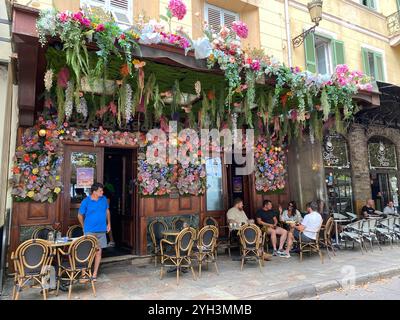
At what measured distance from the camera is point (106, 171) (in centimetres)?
959

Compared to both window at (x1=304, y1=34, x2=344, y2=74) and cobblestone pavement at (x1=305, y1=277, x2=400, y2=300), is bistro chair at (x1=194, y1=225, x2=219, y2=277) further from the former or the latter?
window at (x1=304, y1=34, x2=344, y2=74)

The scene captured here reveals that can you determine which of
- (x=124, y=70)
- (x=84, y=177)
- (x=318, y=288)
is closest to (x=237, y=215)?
(x=318, y=288)

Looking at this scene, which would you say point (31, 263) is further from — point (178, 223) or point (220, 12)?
point (220, 12)

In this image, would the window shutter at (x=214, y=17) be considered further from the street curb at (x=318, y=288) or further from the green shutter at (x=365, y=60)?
the street curb at (x=318, y=288)

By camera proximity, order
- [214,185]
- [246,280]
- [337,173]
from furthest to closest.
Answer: [337,173] < [214,185] < [246,280]

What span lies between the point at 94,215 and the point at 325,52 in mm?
9394

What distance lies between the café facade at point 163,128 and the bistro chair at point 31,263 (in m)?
1.70

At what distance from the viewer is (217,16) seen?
30.3ft

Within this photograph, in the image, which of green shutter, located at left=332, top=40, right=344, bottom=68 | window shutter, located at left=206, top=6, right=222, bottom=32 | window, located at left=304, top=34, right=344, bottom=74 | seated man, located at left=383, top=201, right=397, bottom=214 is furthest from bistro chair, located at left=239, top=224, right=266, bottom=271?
green shutter, located at left=332, top=40, right=344, bottom=68

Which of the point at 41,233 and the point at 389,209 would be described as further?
the point at 389,209

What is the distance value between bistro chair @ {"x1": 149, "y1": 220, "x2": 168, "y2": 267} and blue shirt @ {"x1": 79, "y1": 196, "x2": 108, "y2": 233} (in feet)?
4.55
